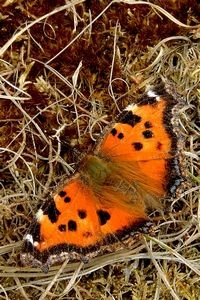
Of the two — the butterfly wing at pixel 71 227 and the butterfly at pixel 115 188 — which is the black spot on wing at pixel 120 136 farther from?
the butterfly wing at pixel 71 227

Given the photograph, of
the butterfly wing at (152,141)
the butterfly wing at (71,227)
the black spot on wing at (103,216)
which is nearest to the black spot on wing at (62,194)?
the butterfly wing at (71,227)

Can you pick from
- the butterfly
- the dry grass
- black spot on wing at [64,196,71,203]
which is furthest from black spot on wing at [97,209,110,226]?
the dry grass

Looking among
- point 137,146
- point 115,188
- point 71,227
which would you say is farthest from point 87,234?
point 137,146

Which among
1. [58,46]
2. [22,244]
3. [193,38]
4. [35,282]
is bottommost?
[35,282]

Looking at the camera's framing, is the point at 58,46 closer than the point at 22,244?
No

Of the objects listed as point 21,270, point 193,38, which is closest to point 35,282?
point 21,270

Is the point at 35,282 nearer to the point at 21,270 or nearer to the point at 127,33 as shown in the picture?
the point at 21,270

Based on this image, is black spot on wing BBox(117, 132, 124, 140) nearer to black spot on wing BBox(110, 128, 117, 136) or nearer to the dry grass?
black spot on wing BBox(110, 128, 117, 136)

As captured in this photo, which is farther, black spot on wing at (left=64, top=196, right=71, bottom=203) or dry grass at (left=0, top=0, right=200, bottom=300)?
dry grass at (left=0, top=0, right=200, bottom=300)

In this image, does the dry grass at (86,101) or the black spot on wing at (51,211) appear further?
the dry grass at (86,101)
